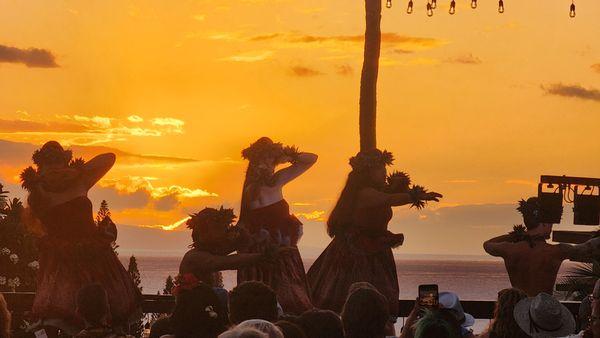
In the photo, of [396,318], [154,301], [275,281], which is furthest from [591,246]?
[154,301]

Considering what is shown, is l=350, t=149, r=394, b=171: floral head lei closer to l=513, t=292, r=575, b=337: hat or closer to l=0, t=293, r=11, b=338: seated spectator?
l=513, t=292, r=575, b=337: hat

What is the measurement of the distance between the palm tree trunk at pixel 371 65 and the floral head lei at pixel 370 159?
3310 mm

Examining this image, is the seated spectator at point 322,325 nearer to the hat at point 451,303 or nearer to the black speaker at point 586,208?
the hat at point 451,303

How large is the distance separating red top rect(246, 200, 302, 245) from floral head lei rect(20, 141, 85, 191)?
1790mm

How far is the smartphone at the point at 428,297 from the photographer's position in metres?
7.23

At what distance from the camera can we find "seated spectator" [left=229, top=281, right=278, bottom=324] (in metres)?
7.67

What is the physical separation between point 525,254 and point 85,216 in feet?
13.9

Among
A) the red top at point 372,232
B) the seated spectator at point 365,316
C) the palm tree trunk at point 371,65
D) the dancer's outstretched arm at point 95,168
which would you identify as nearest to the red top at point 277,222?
the red top at point 372,232

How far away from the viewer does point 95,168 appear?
40.5ft

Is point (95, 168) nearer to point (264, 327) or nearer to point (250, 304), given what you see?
point (250, 304)

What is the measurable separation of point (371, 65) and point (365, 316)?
917 centimetres

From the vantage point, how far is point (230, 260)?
11.7 metres

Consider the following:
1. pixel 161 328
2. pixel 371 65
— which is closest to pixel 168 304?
pixel 161 328

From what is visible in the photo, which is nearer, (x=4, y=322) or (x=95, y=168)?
(x=4, y=322)
